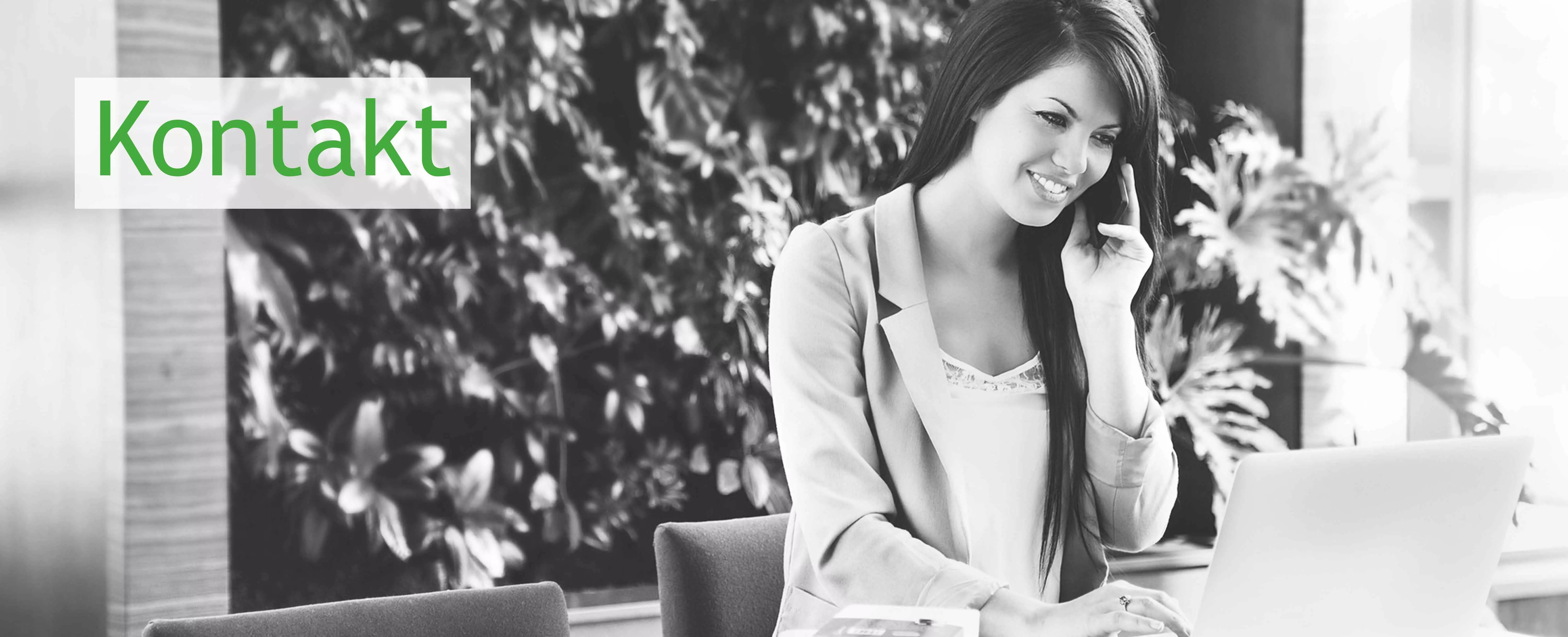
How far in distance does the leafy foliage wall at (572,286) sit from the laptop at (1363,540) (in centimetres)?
182

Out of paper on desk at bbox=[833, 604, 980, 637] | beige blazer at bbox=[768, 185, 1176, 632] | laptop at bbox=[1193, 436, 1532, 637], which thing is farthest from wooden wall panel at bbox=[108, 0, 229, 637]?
laptop at bbox=[1193, 436, 1532, 637]

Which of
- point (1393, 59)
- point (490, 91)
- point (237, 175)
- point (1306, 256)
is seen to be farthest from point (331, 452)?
point (1393, 59)

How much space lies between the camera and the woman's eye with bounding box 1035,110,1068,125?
137 centimetres

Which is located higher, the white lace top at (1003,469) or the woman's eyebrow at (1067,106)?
the woman's eyebrow at (1067,106)

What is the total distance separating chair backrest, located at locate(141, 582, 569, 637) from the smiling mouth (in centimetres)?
69

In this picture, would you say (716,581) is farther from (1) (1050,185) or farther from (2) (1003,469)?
(1) (1050,185)

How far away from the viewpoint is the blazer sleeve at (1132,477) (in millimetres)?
1419

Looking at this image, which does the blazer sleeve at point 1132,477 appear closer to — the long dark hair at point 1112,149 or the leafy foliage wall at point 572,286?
the long dark hair at point 1112,149

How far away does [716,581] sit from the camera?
1663mm

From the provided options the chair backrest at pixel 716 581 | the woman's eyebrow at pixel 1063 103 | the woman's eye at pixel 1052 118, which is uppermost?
the woman's eyebrow at pixel 1063 103

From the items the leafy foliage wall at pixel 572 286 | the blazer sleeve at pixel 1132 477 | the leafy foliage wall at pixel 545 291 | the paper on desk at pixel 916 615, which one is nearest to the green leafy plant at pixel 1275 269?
the leafy foliage wall at pixel 572 286

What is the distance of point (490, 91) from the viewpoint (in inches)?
106

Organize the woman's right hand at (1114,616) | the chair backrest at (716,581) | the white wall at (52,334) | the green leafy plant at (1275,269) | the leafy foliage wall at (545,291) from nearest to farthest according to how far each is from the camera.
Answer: the woman's right hand at (1114,616)
the chair backrest at (716,581)
the white wall at (52,334)
the leafy foliage wall at (545,291)
the green leafy plant at (1275,269)

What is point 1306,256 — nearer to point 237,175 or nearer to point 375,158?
point 375,158
